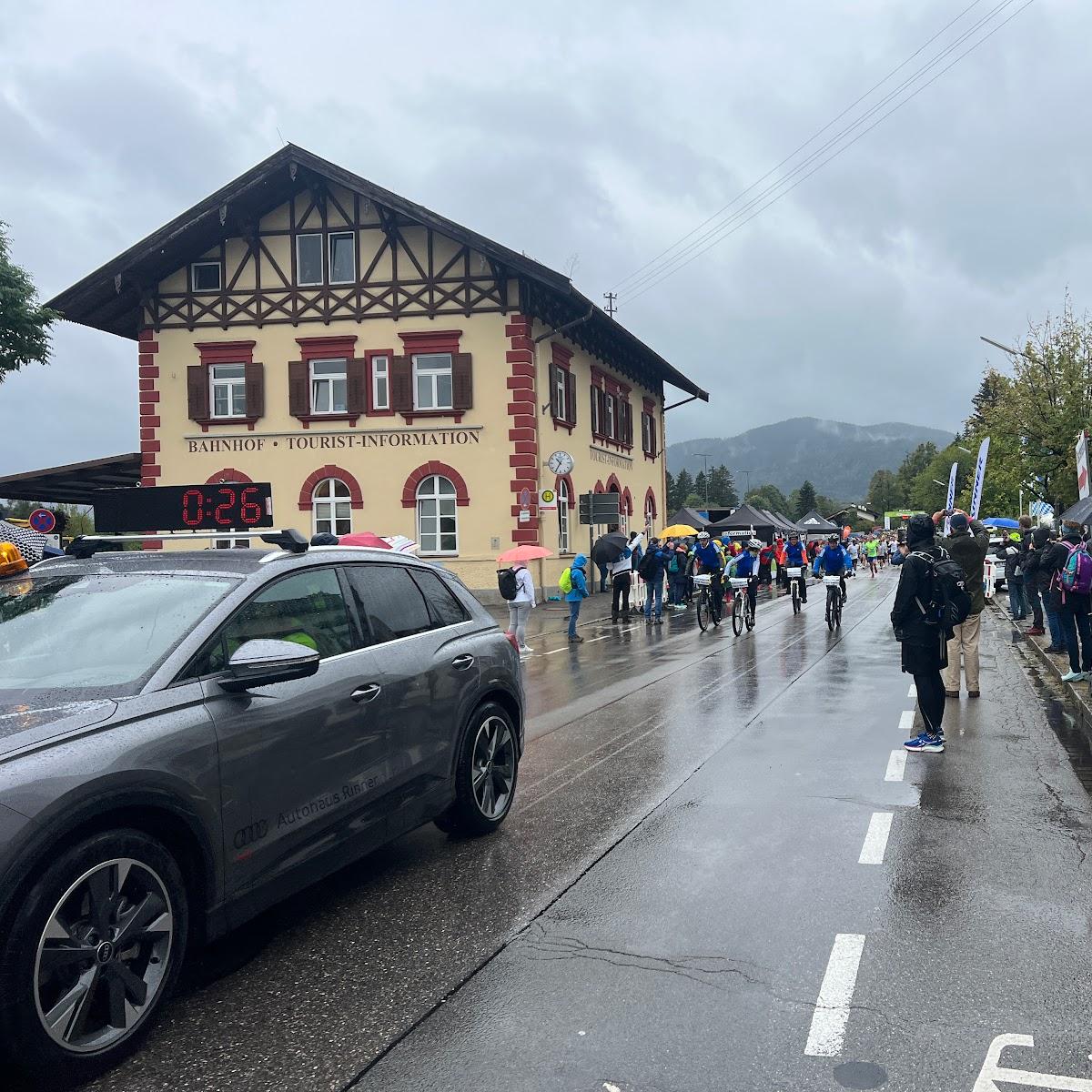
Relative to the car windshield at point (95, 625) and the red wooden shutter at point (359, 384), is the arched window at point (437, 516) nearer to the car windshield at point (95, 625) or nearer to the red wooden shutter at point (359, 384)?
the red wooden shutter at point (359, 384)

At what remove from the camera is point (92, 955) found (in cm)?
325

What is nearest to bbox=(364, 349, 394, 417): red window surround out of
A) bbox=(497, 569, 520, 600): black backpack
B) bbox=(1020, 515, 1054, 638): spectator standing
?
bbox=(497, 569, 520, 600): black backpack

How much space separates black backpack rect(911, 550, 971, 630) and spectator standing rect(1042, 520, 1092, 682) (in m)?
3.24

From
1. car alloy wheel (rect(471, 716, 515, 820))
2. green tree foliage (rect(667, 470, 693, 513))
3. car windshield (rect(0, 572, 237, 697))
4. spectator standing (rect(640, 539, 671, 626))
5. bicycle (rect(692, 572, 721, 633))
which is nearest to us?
car windshield (rect(0, 572, 237, 697))

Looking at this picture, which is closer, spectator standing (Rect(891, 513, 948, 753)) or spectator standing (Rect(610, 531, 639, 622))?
spectator standing (Rect(891, 513, 948, 753))

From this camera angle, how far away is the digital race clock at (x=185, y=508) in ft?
49.1

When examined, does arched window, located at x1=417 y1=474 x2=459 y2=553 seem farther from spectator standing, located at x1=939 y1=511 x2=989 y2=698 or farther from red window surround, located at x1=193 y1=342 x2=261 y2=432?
spectator standing, located at x1=939 y1=511 x2=989 y2=698

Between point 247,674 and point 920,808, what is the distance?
4.35 meters

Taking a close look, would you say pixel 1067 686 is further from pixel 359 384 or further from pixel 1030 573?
pixel 359 384

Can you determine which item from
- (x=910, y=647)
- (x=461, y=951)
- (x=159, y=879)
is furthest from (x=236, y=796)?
(x=910, y=647)

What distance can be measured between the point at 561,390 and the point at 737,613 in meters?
13.1

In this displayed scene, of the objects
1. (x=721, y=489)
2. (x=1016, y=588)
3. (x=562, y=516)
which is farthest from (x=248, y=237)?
(x=721, y=489)

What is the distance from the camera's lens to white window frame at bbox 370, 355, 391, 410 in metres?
28.4

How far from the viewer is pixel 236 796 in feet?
12.6
